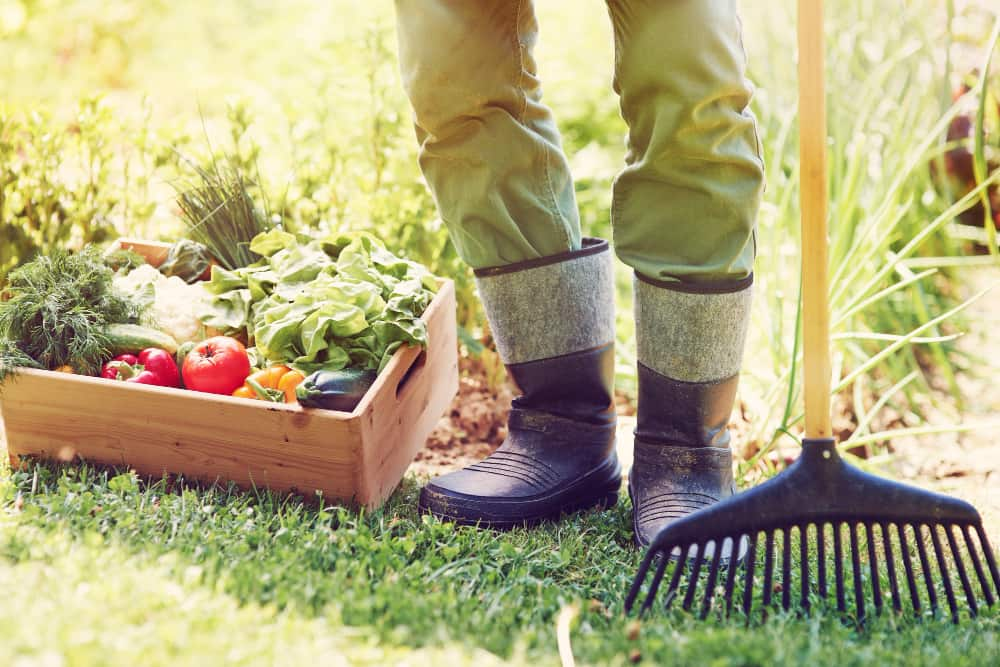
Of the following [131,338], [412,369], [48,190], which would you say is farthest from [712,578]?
[48,190]

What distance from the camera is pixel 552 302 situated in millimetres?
2027

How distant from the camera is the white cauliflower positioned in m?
2.30

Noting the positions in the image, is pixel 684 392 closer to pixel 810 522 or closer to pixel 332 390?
pixel 810 522

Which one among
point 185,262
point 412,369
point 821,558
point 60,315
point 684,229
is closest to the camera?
point 821,558

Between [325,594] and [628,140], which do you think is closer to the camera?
[325,594]

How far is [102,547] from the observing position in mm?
1620

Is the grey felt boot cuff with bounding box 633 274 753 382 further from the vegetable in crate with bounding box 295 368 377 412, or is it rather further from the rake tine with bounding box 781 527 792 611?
the vegetable in crate with bounding box 295 368 377 412

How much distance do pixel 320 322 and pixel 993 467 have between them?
175 centimetres

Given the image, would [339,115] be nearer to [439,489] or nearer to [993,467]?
[439,489]

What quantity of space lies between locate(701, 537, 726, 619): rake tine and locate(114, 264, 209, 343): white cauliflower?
4.34 ft

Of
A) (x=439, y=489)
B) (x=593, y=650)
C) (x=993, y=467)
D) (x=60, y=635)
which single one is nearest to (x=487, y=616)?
(x=593, y=650)

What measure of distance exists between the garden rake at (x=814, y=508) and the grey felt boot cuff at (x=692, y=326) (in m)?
0.24

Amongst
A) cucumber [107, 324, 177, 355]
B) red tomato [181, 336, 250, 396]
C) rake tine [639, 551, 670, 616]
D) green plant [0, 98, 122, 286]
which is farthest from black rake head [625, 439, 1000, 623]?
green plant [0, 98, 122, 286]

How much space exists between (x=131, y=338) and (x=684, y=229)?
1.23 m
